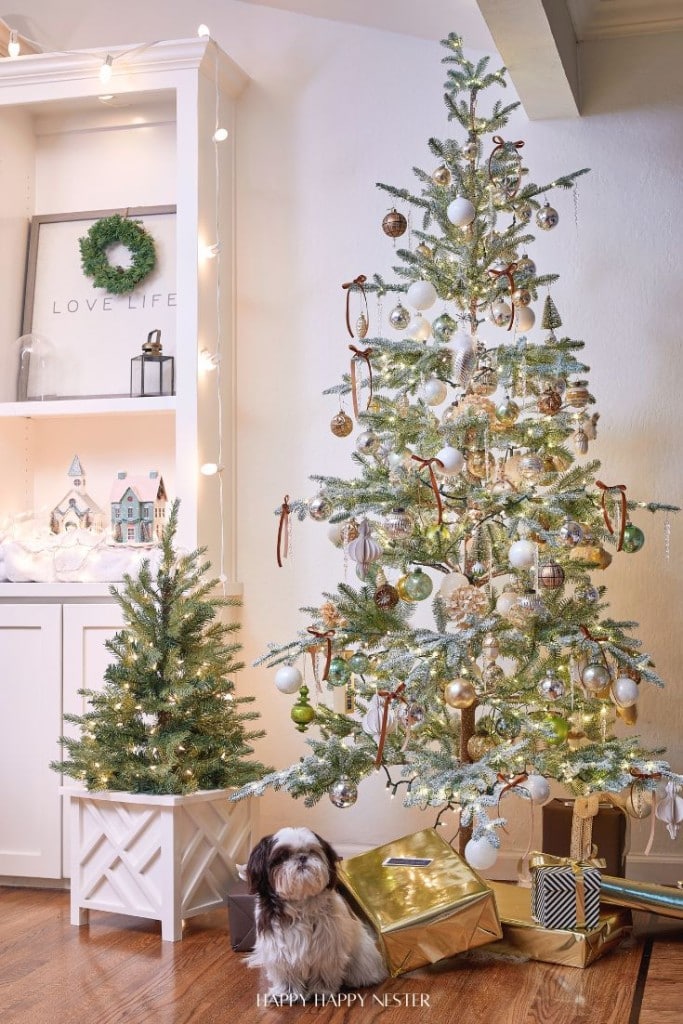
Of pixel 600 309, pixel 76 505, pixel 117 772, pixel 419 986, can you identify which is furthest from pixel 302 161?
pixel 419 986

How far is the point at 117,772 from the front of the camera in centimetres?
282

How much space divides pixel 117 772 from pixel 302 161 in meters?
1.92

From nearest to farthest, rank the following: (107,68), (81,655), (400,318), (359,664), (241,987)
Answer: (241,987) < (359,664) < (400,318) < (81,655) < (107,68)

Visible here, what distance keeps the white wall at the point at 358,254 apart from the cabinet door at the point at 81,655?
1.63ft

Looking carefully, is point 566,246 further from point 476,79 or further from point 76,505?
point 76,505

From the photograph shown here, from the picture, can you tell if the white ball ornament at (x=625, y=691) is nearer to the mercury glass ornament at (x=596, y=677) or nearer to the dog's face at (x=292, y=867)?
the mercury glass ornament at (x=596, y=677)

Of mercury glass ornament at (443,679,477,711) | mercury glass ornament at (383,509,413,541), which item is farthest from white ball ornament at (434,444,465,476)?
mercury glass ornament at (443,679,477,711)

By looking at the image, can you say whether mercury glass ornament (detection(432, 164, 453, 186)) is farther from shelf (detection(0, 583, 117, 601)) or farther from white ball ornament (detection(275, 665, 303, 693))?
shelf (detection(0, 583, 117, 601))

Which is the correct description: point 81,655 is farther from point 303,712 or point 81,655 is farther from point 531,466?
point 531,466

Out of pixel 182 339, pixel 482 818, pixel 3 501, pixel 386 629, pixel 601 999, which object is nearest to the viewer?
pixel 601 999

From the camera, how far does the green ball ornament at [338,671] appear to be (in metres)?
2.77

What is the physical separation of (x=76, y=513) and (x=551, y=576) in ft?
5.04

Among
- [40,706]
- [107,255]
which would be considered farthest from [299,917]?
[107,255]

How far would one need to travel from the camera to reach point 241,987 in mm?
2402
